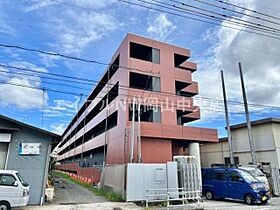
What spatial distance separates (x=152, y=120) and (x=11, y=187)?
1276 centimetres

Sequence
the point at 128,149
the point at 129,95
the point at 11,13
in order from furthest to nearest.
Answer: the point at 129,95 < the point at 128,149 < the point at 11,13

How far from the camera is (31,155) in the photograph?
12641 millimetres

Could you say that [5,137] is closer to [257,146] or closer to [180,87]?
[180,87]

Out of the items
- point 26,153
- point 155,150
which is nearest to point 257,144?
point 155,150

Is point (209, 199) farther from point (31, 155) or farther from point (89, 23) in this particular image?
point (89, 23)

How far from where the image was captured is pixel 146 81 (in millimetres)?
23609

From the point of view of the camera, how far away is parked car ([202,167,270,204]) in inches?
541

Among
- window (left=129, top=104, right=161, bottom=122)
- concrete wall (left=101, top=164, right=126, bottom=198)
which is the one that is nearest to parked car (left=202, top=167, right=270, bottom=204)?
window (left=129, top=104, right=161, bottom=122)

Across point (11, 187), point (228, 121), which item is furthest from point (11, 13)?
point (228, 121)

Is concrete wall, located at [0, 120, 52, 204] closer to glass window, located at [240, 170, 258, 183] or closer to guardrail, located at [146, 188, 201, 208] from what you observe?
guardrail, located at [146, 188, 201, 208]

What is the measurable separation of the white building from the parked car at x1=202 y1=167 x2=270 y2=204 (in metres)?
6.26

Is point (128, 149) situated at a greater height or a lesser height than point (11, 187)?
greater

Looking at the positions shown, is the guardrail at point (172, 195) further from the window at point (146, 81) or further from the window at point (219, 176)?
the window at point (146, 81)

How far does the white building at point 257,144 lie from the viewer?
64.4 feet
